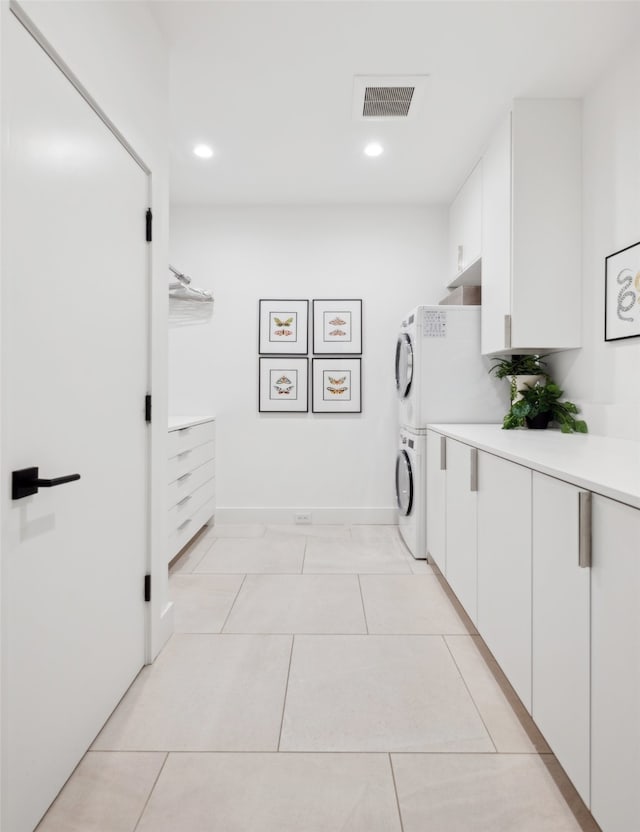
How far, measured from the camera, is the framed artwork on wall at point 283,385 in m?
3.86

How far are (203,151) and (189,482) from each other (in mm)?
2139

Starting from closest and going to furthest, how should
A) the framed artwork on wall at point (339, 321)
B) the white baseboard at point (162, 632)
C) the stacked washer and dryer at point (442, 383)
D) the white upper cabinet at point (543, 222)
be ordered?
1. the white baseboard at point (162, 632)
2. the white upper cabinet at point (543, 222)
3. the stacked washer and dryer at point (442, 383)
4. the framed artwork on wall at point (339, 321)

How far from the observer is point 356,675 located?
5.79 feet

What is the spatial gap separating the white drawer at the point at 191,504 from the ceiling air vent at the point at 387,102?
8.21 feet

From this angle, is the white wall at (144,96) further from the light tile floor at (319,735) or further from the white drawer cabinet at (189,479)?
the white drawer cabinet at (189,479)

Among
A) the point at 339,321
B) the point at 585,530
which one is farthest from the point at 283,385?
the point at 585,530

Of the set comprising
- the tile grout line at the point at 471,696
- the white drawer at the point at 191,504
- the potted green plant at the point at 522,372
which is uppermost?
the potted green plant at the point at 522,372

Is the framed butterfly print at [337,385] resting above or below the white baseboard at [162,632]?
above

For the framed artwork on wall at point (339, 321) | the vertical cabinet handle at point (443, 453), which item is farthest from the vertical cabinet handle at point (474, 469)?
the framed artwork on wall at point (339, 321)

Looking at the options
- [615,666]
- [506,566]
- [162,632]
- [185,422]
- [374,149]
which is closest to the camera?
[615,666]

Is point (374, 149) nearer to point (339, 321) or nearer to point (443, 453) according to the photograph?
point (339, 321)

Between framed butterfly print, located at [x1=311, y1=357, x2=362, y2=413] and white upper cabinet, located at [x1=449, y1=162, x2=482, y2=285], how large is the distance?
105cm

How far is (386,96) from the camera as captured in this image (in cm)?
241

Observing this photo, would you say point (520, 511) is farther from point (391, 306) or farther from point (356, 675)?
point (391, 306)
